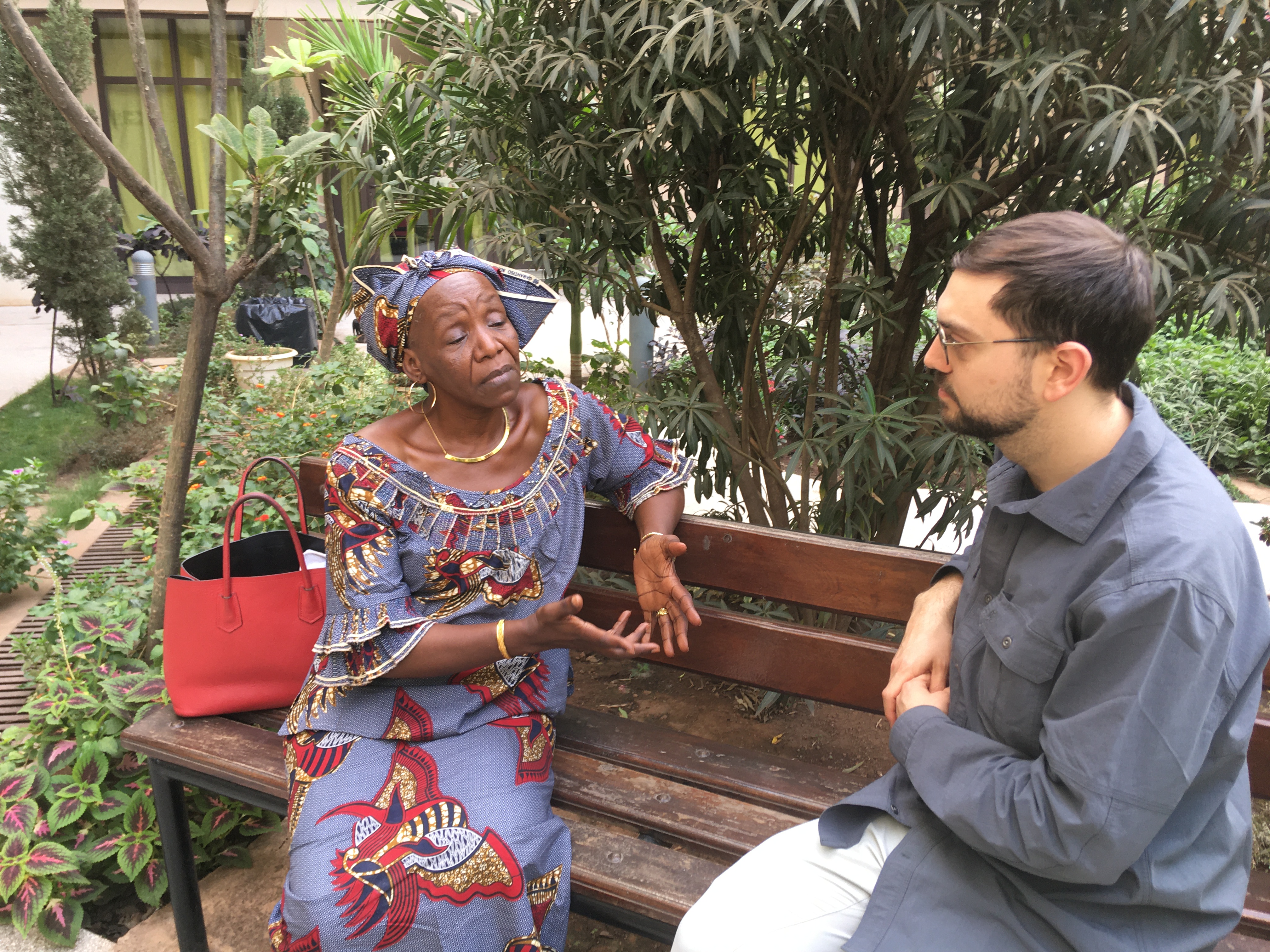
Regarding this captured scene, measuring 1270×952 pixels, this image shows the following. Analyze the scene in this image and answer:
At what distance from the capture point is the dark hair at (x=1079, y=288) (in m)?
1.37

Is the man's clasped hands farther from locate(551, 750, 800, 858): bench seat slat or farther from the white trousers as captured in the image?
locate(551, 750, 800, 858): bench seat slat

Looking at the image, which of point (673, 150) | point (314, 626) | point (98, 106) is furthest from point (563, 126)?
point (98, 106)

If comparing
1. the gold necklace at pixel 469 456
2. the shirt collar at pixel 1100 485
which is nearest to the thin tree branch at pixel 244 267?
the gold necklace at pixel 469 456

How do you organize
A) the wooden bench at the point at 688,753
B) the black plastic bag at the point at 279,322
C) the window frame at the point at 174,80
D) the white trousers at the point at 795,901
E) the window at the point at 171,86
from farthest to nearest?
the window at the point at 171,86 < the window frame at the point at 174,80 < the black plastic bag at the point at 279,322 < the wooden bench at the point at 688,753 < the white trousers at the point at 795,901

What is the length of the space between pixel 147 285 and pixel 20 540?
623 centimetres

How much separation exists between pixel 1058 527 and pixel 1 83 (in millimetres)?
8671

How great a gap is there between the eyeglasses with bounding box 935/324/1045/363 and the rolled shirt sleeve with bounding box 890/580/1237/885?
0.38 meters

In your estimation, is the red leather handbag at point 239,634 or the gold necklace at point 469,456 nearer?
the gold necklace at point 469,456

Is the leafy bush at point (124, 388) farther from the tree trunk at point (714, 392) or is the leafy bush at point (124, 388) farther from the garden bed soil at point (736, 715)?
the tree trunk at point (714, 392)

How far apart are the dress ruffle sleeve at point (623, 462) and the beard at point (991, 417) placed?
90cm

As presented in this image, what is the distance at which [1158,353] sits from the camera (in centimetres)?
757

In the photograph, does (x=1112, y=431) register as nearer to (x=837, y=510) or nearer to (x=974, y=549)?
(x=974, y=549)

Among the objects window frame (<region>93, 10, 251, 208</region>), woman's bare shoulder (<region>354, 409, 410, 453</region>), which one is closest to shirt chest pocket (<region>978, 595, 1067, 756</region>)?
woman's bare shoulder (<region>354, 409, 410, 453</region>)

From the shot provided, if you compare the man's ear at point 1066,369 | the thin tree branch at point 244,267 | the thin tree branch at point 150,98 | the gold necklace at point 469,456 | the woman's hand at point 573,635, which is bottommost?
the woman's hand at point 573,635
